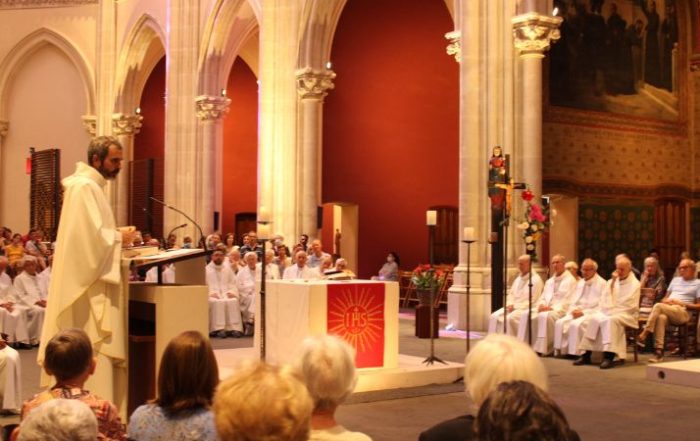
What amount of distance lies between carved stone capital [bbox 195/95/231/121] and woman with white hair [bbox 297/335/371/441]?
773 inches

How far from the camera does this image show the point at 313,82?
750 inches

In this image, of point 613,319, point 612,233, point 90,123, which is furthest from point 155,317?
point 90,123

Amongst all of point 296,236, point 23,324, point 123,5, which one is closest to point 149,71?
point 123,5

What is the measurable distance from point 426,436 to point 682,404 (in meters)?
6.04

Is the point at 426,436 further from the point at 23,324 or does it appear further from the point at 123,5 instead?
the point at 123,5

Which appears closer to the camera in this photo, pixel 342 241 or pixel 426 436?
pixel 426 436

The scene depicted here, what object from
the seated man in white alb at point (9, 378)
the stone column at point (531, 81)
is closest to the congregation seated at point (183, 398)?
the seated man in white alb at point (9, 378)

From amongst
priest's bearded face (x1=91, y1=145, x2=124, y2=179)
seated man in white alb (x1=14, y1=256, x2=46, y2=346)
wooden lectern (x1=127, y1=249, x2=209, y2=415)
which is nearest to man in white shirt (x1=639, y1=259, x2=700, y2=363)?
wooden lectern (x1=127, y1=249, x2=209, y2=415)

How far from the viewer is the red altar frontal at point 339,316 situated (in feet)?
28.5

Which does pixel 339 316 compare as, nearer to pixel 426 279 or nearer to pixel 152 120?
pixel 426 279

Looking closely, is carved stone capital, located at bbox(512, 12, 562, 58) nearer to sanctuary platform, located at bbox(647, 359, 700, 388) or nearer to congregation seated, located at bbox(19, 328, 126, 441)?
sanctuary platform, located at bbox(647, 359, 700, 388)

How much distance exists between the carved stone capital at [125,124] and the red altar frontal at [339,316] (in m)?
18.3

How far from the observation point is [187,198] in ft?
74.6

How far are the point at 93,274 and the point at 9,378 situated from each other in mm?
3270
